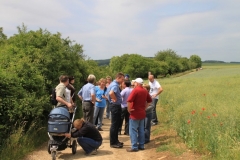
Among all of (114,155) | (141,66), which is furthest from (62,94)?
(141,66)

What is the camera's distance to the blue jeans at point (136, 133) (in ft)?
24.9

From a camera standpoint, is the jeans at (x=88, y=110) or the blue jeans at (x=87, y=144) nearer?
the blue jeans at (x=87, y=144)

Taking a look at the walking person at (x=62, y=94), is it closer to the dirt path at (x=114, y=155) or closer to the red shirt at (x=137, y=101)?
the dirt path at (x=114, y=155)

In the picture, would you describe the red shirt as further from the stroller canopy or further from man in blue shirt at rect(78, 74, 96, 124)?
man in blue shirt at rect(78, 74, 96, 124)

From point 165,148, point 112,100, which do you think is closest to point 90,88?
point 112,100

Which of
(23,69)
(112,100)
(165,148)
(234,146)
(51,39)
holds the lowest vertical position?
(165,148)

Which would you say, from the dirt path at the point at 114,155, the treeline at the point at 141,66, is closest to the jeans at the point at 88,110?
the dirt path at the point at 114,155

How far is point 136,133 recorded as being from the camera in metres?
7.64

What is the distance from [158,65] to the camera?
101 meters

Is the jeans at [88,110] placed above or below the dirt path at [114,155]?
above

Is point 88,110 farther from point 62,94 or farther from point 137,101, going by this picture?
point 137,101

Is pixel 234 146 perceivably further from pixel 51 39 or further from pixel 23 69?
pixel 51 39

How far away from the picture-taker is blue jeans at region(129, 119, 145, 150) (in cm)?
758

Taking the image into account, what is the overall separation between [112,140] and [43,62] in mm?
4528
